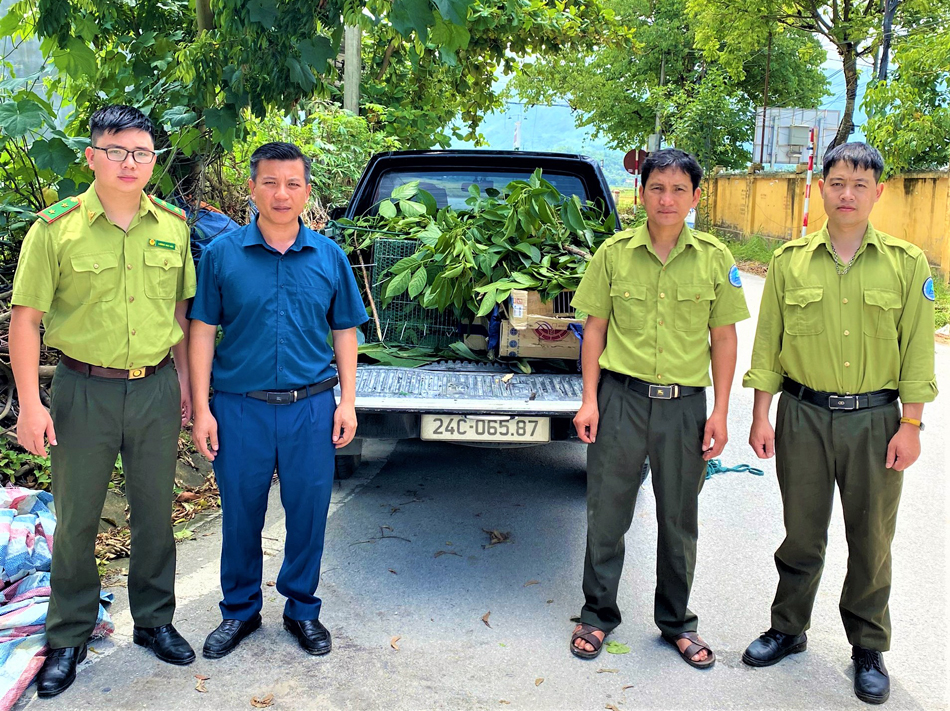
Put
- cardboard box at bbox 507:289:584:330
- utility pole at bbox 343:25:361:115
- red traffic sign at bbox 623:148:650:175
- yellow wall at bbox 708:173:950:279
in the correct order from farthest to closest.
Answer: red traffic sign at bbox 623:148:650:175, yellow wall at bbox 708:173:950:279, utility pole at bbox 343:25:361:115, cardboard box at bbox 507:289:584:330

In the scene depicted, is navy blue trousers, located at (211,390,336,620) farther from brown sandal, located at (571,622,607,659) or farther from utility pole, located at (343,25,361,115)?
utility pole, located at (343,25,361,115)

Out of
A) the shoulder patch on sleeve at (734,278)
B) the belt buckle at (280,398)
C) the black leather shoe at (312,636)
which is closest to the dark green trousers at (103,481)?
the belt buckle at (280,398)

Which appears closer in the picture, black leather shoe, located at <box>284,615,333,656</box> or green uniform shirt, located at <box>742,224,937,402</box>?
green uniform shirt, located at <box>742,224,937,402</box>

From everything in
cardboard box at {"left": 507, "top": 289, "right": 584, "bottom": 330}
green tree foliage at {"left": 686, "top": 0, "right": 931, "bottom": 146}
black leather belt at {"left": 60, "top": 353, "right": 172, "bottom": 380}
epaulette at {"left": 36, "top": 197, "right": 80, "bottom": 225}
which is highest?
green tree foliage at {"left": 686, "top": 0, "right": 931, "bottom": 146}

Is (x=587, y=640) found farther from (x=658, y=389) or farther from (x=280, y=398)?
(x=280, y=398)

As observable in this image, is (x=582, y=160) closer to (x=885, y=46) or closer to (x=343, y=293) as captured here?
(x=343, y=293)

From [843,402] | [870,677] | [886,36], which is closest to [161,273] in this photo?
[843,402]

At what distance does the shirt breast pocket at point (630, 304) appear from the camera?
11.4ft

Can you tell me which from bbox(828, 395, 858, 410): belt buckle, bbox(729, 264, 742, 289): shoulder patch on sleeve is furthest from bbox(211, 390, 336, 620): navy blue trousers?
bbox(828, 395, 858, 410): belt buckle

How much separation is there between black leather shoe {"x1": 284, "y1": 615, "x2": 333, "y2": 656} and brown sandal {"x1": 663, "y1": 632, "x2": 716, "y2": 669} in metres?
1.38

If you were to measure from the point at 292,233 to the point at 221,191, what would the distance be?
3.47 m

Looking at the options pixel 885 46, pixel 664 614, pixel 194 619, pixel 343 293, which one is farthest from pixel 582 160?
pixel 885 46

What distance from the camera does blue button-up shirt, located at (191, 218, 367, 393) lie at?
3428 millimetres

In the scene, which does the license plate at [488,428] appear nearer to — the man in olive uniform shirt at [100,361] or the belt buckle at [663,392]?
the belt buckle at [663,392]
